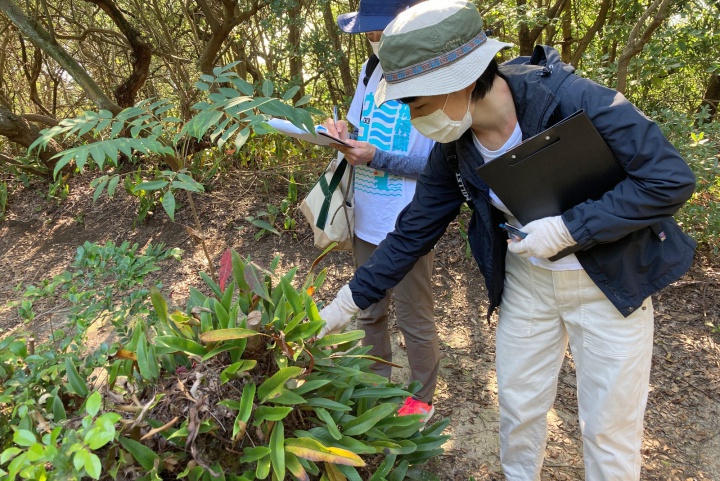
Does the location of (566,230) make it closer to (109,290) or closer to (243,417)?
(243,417)

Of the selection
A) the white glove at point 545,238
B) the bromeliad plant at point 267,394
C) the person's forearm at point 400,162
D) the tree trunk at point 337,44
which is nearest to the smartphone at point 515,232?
the white glove at point 545,238

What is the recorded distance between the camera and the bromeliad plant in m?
1.38

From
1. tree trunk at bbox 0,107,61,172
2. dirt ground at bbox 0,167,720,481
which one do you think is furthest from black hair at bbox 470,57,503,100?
tree trunk at bbox 0,107,61,172

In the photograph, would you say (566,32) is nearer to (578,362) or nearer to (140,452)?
(578,362)

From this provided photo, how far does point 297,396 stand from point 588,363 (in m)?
0.95

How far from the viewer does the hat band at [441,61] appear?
145 centimetres

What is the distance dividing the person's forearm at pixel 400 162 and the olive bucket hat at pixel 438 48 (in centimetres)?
80

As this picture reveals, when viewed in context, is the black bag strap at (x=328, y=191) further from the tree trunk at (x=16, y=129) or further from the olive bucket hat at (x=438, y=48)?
the tree trunk at (x=16, y=129)

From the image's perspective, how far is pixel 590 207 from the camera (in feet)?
4.87

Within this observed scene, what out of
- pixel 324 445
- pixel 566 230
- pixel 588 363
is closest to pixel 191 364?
pixel 324 445

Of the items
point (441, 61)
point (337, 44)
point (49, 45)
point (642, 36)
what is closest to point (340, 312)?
point (441, 61)

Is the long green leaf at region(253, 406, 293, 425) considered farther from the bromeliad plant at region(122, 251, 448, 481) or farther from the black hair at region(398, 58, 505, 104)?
the black hair at region(398, 58, 505, 104)

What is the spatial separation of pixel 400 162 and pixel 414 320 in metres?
0.73

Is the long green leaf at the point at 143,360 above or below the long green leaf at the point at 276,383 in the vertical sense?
above
